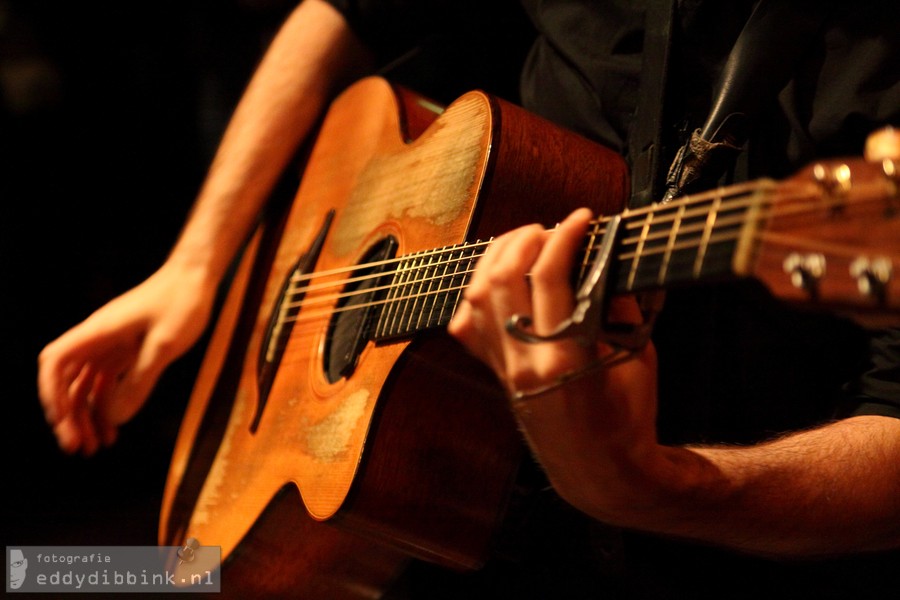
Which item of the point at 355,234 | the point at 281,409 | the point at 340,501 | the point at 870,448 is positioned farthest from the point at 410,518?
the point at 870,448

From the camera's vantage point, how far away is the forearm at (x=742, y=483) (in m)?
0.63

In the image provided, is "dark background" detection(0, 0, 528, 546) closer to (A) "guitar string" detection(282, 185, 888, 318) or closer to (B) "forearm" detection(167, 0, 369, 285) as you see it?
(B) "forearm" detection(167, 0, 369, 285)

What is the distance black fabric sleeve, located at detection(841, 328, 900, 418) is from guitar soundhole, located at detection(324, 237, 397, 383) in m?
0.55

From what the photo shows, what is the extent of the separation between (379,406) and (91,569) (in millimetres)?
826

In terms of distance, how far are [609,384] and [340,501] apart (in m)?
0.38

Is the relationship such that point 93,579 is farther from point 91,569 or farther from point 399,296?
point 399,296

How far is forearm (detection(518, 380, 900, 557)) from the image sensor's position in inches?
24.7

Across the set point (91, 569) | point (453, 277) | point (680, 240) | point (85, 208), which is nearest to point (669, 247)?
point (680, 240)

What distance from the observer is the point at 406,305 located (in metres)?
0.79

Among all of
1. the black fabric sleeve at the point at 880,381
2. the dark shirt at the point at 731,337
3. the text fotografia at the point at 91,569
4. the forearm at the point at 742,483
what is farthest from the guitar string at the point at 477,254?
the text fotografia at the point at 91,569

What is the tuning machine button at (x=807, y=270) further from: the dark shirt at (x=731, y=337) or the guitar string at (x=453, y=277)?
the dark shirt at (x=731, y=337)

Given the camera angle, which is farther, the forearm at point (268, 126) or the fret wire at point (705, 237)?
the forearm at point (268, 126)

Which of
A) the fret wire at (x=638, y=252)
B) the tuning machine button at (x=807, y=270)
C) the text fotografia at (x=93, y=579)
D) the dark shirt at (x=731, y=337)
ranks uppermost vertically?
the tuning machine button at (x=807, y=270)

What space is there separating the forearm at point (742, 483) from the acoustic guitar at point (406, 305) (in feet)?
0.52
